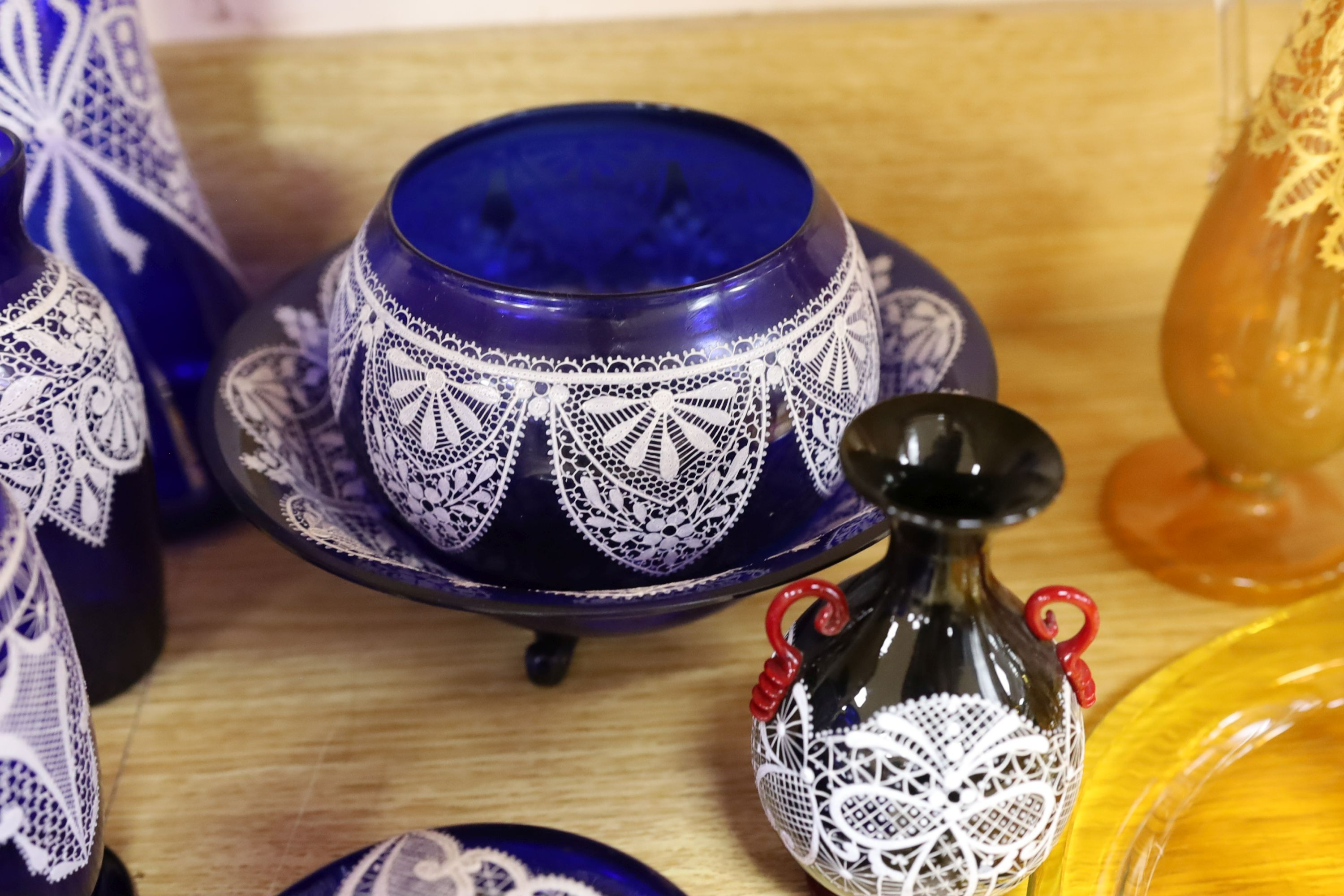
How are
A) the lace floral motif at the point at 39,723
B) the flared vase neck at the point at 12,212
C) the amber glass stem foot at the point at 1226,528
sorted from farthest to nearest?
the amber glass stem foot at the point at 1226,528
the flared vase neck at the point at 12,212
the lace floral motif at the point at 39,723

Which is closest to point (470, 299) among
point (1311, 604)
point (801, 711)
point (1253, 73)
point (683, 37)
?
point (801, 711)

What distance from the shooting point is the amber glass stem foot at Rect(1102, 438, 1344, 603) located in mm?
623

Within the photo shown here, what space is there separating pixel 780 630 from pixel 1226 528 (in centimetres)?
36

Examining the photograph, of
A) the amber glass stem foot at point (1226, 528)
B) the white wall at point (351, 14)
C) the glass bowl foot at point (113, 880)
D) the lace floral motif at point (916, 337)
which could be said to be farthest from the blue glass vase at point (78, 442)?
the amber glass stem foot at point (1226, 528)

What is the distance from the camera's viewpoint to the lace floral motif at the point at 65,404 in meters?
0.47

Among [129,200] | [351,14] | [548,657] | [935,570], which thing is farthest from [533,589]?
[351,14]

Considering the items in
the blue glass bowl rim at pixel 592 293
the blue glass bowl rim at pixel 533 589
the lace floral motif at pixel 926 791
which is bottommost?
the lace floral motif at pixel 926 791

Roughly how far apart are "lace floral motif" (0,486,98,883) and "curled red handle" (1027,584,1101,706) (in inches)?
13.3

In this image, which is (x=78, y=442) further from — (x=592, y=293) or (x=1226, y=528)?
(x=1226, y=528)

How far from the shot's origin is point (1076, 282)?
2.70 ft

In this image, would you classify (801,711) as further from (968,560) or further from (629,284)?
(629,284)

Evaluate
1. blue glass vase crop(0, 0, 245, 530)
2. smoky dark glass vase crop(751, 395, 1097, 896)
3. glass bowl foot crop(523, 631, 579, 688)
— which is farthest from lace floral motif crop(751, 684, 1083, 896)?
blue glass vase crop(0, 0, 245, 530)

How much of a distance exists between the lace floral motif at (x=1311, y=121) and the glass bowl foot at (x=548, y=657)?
40 cm

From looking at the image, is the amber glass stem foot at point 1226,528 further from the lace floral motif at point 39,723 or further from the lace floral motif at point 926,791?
the lace floral motif at point 39,723
